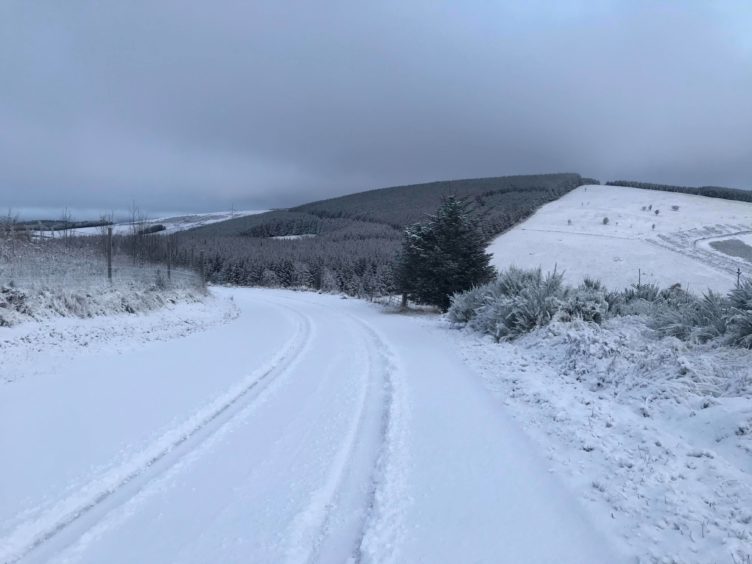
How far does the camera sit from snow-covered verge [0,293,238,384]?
27.3ft

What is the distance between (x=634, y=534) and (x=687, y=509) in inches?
23.8

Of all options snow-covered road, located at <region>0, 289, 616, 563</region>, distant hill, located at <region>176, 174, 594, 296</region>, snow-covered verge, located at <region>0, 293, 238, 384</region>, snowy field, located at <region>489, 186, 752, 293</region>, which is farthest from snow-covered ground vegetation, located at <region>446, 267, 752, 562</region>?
snowy field, located at <region>489, 186, 752, 293</region>

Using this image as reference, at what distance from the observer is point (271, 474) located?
4238 millimetres

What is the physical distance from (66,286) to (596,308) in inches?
Result: 558

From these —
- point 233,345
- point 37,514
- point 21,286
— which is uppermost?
point 21,286

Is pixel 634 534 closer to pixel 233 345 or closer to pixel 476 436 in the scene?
pixel 476 436

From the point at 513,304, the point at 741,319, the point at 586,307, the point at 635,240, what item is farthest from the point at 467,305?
the point at 635,240

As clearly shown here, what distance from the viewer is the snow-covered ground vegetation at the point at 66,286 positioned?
10766mm

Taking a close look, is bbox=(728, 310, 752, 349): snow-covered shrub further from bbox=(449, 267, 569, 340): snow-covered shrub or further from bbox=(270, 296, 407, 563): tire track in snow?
bbox=(270, 296, 407, 563): tire track in snow

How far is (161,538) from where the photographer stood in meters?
3.21

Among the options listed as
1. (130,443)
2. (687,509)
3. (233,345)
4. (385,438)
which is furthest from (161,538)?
(233,345)

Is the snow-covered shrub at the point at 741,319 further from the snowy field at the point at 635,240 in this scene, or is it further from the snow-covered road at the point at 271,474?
the snowy field at the point at 635,240

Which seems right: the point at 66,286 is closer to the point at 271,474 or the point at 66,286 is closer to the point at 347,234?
the point at 271,474

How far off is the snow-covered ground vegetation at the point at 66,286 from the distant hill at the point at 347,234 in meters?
15.7
